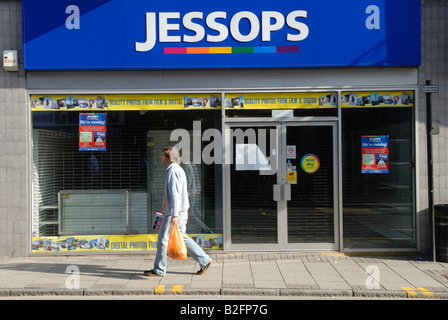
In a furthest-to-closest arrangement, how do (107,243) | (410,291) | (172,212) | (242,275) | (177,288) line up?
(107,243), (242,275), (172,212), (177,288), (410,291)

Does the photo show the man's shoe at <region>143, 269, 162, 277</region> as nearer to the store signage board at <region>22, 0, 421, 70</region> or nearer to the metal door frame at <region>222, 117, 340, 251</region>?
the metal door frame at <region>222, 117, 340, 251</region>

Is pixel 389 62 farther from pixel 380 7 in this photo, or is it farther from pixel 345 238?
pixel 345 238

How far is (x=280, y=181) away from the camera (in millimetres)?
8859

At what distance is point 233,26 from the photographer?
28.0ft

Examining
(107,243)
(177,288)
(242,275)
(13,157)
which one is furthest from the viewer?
(107,243)

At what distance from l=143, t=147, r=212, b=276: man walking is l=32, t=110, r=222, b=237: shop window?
1.64 m

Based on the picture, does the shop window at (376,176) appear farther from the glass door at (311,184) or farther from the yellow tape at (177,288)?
the yellow tape at (177,288)

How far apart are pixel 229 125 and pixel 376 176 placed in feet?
9.28

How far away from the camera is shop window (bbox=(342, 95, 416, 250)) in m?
8.86

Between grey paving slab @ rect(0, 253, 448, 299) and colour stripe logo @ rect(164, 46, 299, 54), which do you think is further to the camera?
colour stripe logo @ rect(164, 46, 299, 54)

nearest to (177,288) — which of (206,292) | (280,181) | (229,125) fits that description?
(206,292)

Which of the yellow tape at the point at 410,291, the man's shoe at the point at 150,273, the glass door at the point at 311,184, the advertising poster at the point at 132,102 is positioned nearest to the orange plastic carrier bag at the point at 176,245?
the man's shoe at the point at 150,273

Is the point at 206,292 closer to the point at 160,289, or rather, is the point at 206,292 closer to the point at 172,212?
the point at 160,289

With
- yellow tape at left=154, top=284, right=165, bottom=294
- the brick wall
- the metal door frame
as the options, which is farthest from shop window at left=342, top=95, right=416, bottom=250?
the brick wall
